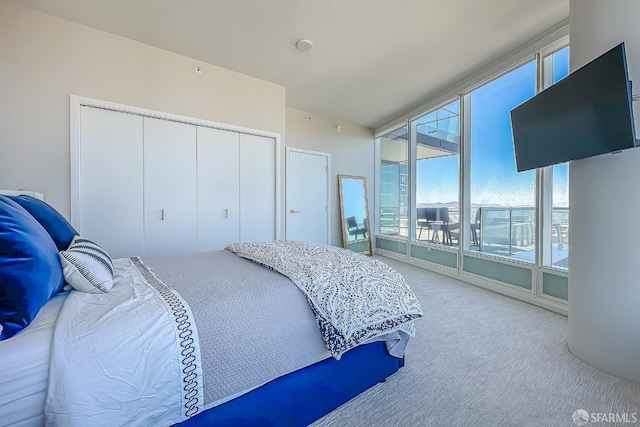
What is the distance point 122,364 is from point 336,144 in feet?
16.3

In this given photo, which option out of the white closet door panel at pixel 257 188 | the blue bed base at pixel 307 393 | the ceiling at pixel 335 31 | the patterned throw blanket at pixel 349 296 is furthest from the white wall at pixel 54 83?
the blue bed base at pixel 307 393

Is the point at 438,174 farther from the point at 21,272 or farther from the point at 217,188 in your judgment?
the point at 21,272

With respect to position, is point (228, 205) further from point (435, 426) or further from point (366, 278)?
point (435, 426)

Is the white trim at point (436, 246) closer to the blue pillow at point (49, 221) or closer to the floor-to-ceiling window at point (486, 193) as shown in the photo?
the floor-to-ceiling window at point (486, 193)

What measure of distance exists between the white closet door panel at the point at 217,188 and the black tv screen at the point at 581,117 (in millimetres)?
3237

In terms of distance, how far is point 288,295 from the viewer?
1.31 meters

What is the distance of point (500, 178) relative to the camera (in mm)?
3336

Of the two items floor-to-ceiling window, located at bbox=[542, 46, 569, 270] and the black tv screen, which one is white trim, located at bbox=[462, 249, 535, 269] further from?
the black tv screen

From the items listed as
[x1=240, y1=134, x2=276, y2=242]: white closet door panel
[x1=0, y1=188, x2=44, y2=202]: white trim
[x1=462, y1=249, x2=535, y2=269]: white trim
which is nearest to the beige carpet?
[x1=462, y1=249, x2=535, y2=269]: white trim

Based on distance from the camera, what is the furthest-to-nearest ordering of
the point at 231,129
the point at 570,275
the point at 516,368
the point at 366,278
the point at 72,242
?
the point at 231,129, the point at 570,275, the point at 516,368, the point at 366,278, the point at 72,242

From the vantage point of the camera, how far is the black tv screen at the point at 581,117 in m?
1.47

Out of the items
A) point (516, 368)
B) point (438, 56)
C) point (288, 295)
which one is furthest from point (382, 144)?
point (288, 295)

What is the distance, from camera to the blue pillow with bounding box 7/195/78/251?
1.38m

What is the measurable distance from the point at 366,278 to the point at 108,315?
47.2 inches
